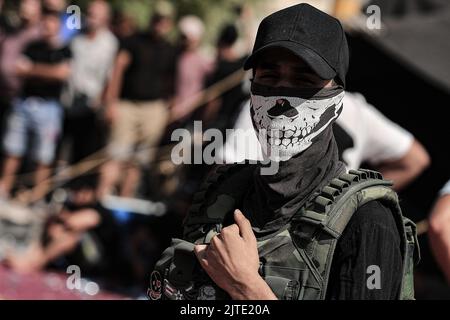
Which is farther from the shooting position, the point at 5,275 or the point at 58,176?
the point at 58,176

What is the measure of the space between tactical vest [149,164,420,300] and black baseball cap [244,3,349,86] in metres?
0.31

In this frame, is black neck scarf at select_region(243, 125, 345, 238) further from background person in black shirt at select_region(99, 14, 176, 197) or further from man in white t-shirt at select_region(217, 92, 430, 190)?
background person in black shirt at select_region(99, 14, 176, 197)

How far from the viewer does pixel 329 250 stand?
243 centimetres

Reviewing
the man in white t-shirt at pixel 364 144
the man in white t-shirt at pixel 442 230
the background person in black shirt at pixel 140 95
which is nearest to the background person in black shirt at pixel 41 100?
the background person in black shirt at pixel 140 95

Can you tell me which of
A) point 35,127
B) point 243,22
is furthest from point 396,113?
point 35,127

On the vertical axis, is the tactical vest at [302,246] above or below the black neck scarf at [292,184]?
below

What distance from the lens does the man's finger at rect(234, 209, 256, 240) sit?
2518 millimetres

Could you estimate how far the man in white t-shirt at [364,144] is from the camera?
4.22 m

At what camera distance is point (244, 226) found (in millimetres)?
2539

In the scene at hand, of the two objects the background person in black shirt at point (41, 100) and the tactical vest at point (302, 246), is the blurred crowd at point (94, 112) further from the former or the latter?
the tactical vest at point (302, 246)

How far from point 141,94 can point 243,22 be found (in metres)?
1.33

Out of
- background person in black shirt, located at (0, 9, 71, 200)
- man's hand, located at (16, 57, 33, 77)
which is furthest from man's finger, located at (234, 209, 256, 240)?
man's hand, located at (16, 57, 33, 77)

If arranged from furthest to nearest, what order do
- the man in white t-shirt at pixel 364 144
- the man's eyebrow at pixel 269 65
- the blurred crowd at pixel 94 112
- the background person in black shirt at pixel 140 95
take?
the background person in black shirt at pixel 140 95 → the blurred crowd at pixel 94 112 → the man in white t-shirt at pixel 364 144 → the man's eyebrow at pixel 269 65
